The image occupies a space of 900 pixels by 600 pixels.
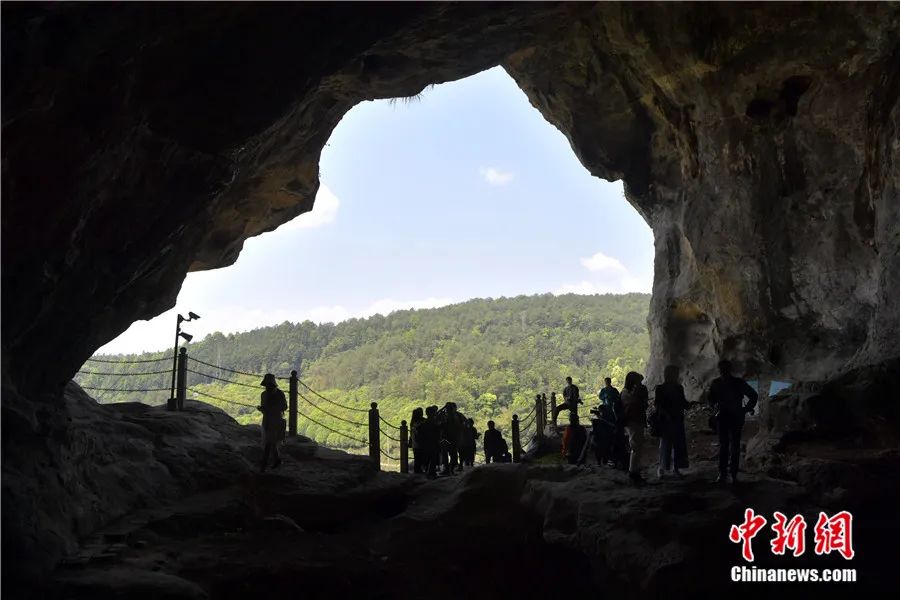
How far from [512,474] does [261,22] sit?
7.60m

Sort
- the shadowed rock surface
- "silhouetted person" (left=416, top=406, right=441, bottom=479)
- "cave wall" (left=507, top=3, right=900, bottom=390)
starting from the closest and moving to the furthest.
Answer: the shadowed rock surface < "cave wall" (left=507, top=3, right=900, bottom=390) < "silhouetted person" (left=416, top=406, right=441, bottom=479)

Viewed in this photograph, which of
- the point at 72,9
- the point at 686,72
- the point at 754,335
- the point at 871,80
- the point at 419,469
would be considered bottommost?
the point at 419,469

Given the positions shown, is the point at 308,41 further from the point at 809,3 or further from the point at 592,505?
the point at 809,3

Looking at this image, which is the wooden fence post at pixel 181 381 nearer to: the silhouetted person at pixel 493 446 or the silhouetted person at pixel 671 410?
the silhouetted person at pixel 493 446

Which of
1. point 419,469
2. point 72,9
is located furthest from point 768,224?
point 72,9

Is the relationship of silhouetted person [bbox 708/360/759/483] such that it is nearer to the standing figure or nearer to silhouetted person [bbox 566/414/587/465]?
the standing figure

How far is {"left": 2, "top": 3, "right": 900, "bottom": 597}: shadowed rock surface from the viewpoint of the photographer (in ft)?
21.4

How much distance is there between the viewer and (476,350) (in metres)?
82.4

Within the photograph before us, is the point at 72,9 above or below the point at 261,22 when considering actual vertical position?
below

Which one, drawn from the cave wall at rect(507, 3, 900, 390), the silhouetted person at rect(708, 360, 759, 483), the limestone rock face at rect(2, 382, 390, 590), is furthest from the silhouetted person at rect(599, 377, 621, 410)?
the cave wall at rect(507, 3, 900, 390)

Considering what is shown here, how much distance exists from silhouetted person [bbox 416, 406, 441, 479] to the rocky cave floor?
930mm

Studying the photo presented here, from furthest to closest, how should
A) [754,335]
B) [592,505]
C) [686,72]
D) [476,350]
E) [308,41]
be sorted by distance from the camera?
[476,350]
[754,335]
[686,72]
[308,41]
[592,505]

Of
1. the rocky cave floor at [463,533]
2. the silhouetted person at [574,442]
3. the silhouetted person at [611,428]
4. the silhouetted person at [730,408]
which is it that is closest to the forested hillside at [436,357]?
the rocky cave floor at [463,533]

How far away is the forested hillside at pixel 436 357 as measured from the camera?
59719 millimetres
